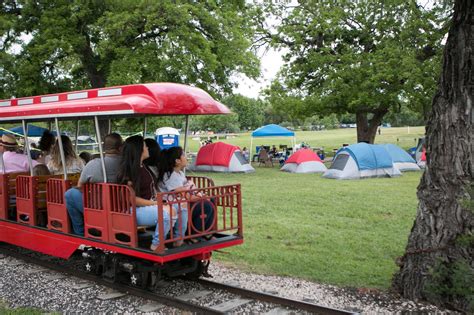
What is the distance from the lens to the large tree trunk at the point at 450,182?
19.4 feet

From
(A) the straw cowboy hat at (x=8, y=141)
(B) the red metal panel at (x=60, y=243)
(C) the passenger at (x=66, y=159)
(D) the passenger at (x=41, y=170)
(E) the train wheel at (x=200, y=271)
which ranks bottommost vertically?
(E) the train wheel at (x=200, y=271)

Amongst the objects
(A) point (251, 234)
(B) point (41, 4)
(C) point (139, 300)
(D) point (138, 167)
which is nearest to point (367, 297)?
(C) point (139, 300)

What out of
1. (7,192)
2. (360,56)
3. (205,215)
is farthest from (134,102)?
(360,56)

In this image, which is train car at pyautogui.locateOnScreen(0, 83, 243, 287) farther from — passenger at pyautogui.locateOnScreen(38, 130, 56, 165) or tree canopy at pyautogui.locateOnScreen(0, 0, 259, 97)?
tree canopy at pyautogui.locateOnScreen(0, 0, 259, 97)

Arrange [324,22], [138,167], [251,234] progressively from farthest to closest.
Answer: [324,22]
[251,234]
[138,167]

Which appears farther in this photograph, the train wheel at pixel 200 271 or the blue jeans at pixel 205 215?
the train wheel at pixel 200 271

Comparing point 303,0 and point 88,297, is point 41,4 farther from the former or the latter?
Answer: point 88,297

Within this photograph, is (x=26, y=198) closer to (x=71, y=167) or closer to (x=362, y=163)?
(x=71, y=167)

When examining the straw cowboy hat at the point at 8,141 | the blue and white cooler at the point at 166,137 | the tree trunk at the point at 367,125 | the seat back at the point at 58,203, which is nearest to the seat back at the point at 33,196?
the seat back at the point at 58,203

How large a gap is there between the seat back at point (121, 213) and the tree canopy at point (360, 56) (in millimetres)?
21479

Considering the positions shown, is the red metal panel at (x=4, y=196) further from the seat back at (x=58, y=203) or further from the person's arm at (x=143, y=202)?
the person's arm at (x=143, y=202)

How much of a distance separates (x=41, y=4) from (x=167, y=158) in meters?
18.4

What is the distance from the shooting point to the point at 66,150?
7.73 meters

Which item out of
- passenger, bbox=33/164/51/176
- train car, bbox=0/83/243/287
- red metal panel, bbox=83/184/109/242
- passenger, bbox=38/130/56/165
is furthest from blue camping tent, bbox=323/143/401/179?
red metal panel, bbox=83/184/109/242
